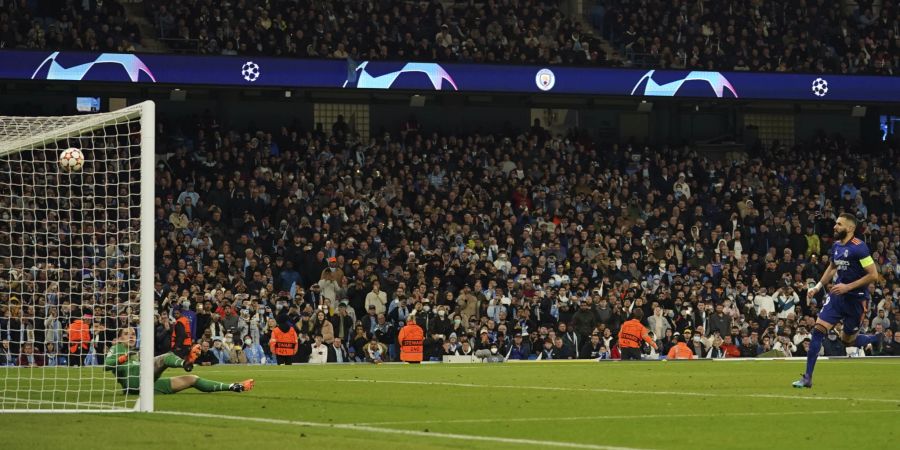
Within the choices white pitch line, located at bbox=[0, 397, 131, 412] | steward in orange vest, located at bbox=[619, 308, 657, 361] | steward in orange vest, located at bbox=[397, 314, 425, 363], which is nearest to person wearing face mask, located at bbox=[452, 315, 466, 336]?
steward in orange vest, located at bbox=[397, 314, 425, 363]

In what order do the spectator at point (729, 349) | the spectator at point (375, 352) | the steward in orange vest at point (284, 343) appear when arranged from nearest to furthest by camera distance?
1. the steward in orange vest at point (284, 343)
2. the spectator at point (375, 352)
3. the spectator at point (729, 349)

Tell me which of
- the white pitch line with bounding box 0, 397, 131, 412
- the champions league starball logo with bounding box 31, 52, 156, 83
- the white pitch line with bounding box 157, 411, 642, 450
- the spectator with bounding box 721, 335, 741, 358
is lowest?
the spectator with bounding box 721, 335, 741, 358

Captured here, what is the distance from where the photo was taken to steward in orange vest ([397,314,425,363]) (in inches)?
1217

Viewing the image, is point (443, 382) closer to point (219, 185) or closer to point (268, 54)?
point (219, 185)

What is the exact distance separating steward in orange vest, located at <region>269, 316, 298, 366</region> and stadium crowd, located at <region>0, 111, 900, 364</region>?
339 mm

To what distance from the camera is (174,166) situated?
36.4 m

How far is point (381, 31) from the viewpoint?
40.0 m

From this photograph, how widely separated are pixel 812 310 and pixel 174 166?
16537mm

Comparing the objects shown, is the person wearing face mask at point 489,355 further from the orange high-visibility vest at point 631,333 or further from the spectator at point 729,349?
the spectator at point 729,349

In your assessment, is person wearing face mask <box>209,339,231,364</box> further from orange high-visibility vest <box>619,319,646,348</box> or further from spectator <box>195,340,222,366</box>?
orange high-visibility vest <box>619,319,646,348</box>

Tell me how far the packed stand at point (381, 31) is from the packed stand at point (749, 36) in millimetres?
1697

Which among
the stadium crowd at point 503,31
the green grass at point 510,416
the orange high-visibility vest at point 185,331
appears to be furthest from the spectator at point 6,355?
the stadium crowd at point 503,31

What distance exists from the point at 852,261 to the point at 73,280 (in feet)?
45.6

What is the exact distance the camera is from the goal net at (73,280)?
14312 mm
